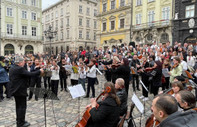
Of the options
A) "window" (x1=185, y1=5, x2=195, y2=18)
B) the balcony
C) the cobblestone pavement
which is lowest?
the cobblestone pavement

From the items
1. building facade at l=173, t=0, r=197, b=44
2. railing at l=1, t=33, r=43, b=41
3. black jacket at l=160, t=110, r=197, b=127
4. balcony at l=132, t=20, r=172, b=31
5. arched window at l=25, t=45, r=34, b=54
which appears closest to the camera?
black jacket at l=160, t=110, r=197, b=127

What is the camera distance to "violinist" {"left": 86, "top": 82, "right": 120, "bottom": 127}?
2.93 m

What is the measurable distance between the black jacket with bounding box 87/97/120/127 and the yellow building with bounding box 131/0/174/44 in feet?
74.5

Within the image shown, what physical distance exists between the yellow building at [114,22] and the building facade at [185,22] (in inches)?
367

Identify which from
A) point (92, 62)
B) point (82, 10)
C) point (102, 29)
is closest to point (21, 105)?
point (92, 62)

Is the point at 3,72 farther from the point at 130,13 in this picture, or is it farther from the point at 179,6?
the point at 130,13

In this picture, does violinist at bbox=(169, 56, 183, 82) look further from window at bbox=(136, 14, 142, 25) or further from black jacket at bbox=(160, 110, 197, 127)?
window at bbox=(136, 14, 142, 25)

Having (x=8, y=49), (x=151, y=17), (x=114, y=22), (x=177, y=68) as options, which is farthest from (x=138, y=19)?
(x=8, y=49)

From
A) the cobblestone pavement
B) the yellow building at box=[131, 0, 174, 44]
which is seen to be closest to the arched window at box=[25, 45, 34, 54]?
the yellow building at box=[131, 0, 174, 44]

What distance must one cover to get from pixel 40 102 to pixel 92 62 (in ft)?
10.5

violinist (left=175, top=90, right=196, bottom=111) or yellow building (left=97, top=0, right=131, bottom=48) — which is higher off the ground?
yellow building (left=97, top=0, right=131, bottom=48)

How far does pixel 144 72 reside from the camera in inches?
274

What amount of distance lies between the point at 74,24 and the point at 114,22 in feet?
48.4

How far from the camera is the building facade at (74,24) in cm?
4188
